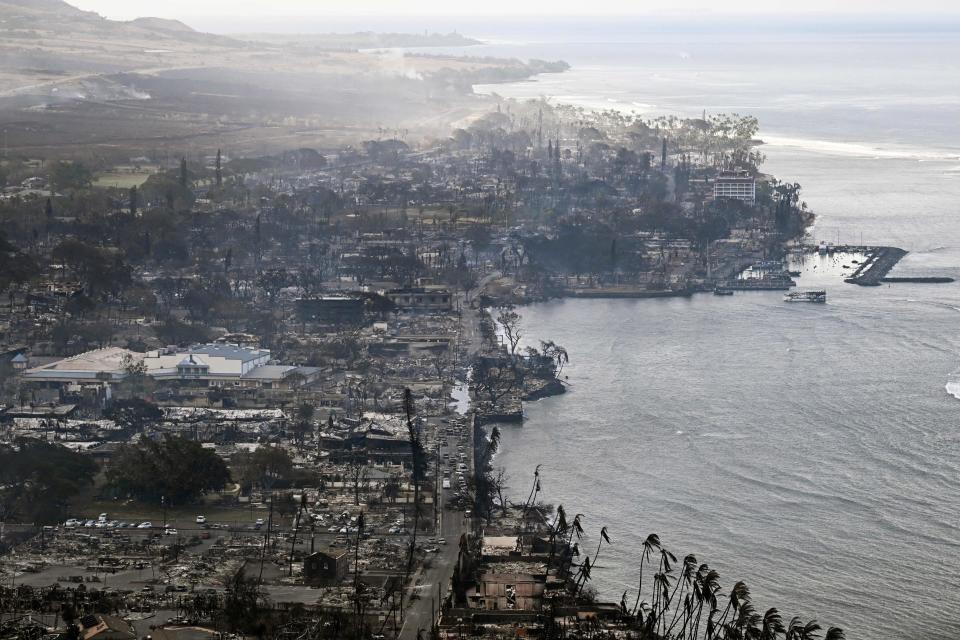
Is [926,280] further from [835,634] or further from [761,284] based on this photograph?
[835,634]

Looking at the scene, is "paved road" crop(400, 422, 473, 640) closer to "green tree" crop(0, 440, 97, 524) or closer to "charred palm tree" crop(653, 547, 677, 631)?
"charred palm tree" crop(653, 547, 677, 631)

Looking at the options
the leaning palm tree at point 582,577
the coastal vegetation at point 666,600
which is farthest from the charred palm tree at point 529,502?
the leaning palm tree at point 582,577

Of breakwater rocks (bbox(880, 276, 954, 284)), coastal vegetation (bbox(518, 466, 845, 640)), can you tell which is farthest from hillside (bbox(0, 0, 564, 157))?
coastal vegetation (bbox(518, 466, 845, 640))

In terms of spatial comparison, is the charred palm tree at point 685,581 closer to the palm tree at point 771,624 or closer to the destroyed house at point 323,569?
the palm tree at point 771,624

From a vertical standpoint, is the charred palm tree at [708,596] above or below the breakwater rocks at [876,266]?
below

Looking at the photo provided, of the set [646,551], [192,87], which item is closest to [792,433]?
[646,551]
